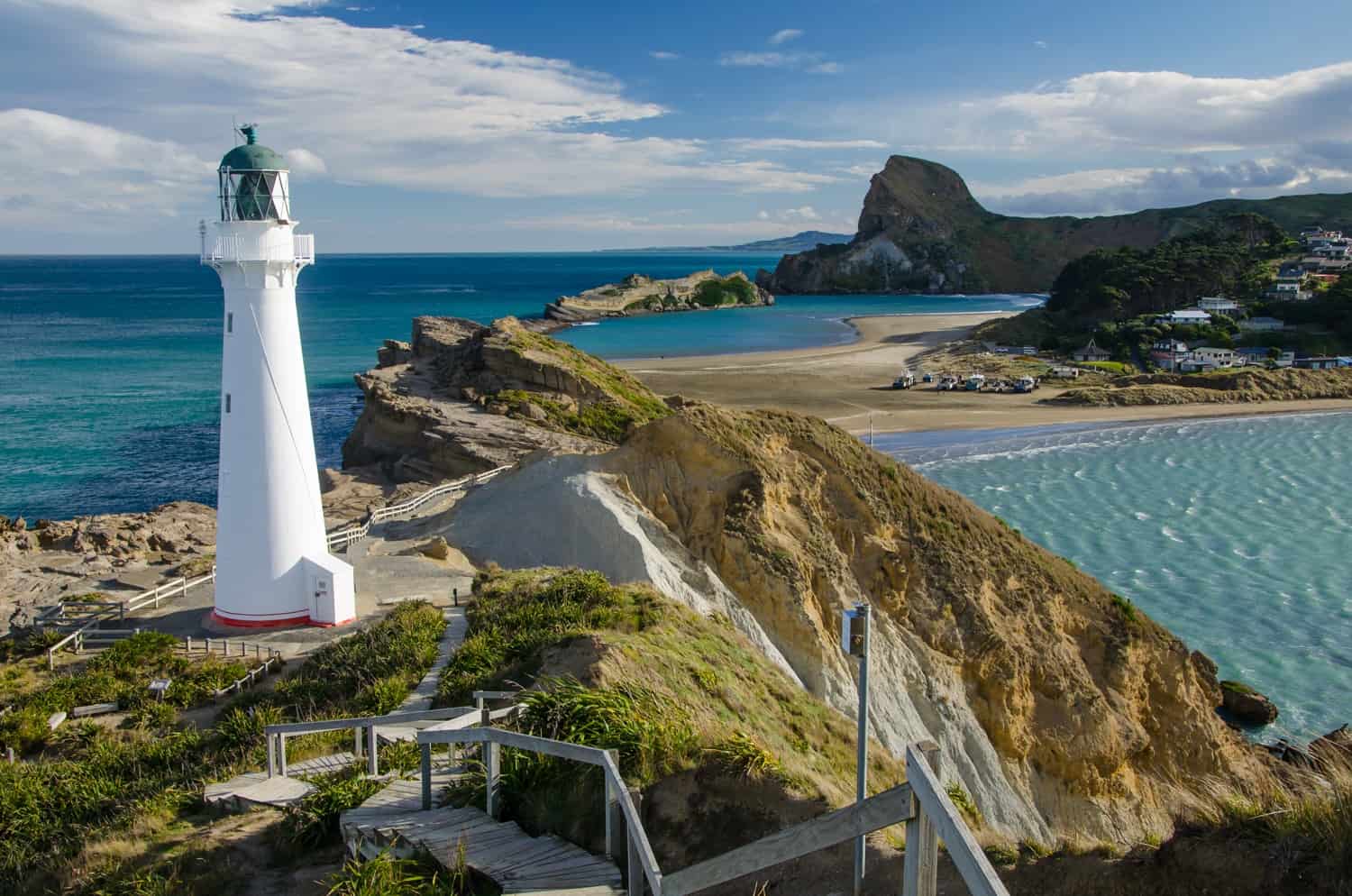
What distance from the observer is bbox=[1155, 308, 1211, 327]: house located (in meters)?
88.5

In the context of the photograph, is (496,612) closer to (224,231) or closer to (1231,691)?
(224,231)

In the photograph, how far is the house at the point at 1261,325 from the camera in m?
86.6

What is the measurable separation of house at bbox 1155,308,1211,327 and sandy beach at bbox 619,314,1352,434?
21321 mm

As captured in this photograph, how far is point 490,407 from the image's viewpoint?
4794 cm

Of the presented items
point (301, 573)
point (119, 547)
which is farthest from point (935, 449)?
point (301, 573)

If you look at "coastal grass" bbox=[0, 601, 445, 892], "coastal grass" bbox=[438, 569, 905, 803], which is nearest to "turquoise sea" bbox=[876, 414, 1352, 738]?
"coastal grass" bbox=[438, 569, 905, 803]

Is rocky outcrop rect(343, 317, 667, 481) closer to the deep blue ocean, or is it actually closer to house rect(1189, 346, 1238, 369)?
the deep blue ocean

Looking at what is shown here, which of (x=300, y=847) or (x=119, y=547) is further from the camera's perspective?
(x=119, y=547)

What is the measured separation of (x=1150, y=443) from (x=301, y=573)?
47.8m

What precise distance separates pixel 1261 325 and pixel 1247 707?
78.0 m

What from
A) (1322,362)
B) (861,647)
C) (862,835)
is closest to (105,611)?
(861,647)

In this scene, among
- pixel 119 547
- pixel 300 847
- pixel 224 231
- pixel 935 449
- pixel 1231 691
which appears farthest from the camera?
pixel 935 449

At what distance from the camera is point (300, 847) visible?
24.0 ft

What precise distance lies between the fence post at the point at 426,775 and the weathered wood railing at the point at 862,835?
1.35 m
